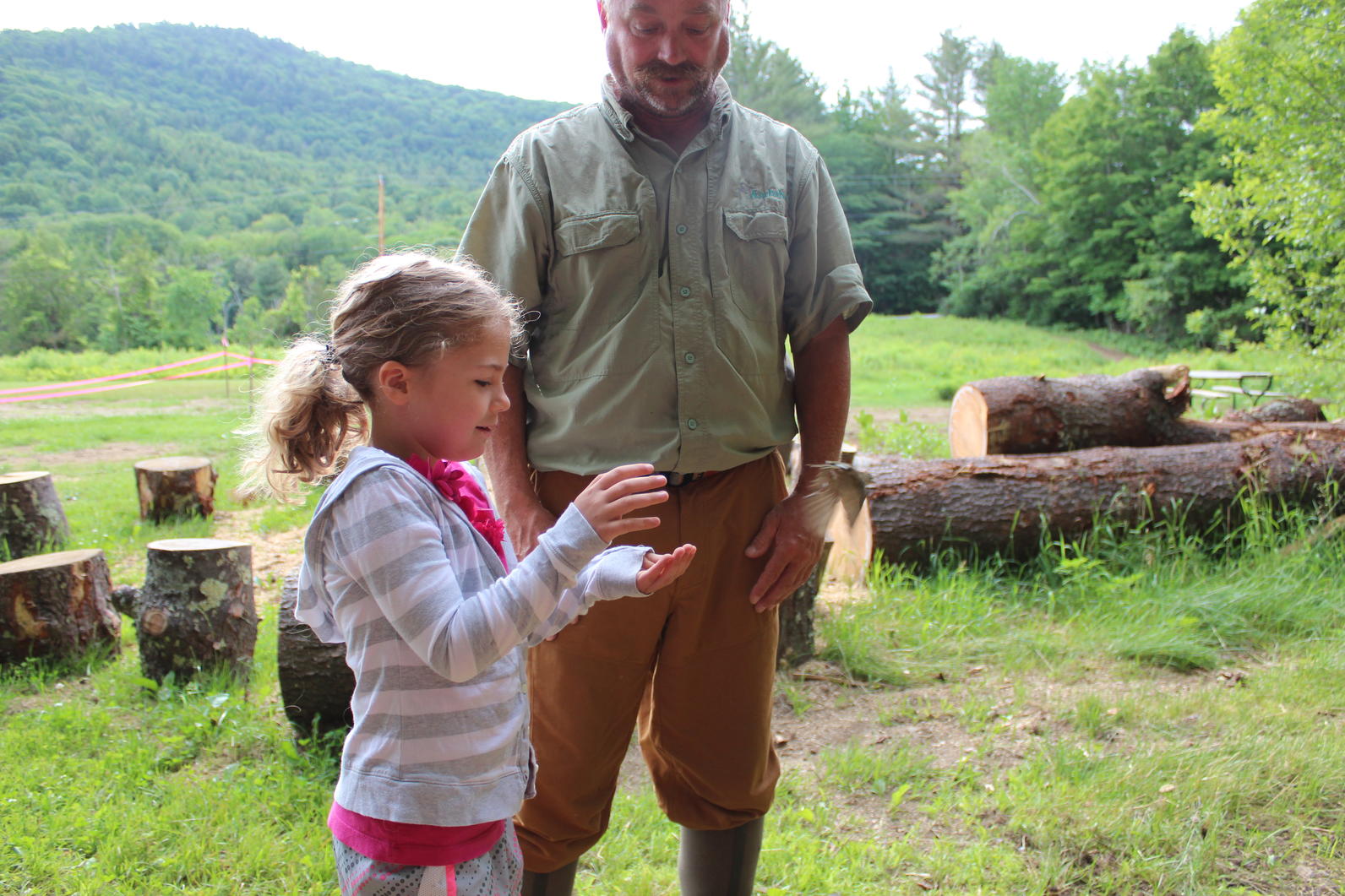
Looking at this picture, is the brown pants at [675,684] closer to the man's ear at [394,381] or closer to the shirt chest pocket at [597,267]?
the shirt chest pocket at [597,267]

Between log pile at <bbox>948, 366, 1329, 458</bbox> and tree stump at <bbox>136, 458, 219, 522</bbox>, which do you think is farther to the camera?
tree stump at <bbox>136, 458, 219, 522</bbox>

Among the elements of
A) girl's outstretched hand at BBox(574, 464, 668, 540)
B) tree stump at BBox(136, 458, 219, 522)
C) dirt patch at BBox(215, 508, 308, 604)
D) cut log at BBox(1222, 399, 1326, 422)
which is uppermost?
girl's outstretched hand at BBox(574, 464, 668, 540)

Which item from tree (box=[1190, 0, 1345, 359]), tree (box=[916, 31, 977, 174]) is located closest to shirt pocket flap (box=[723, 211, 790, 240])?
tree (box=[1190, 0, 1345, 359])

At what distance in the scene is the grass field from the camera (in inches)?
95.4

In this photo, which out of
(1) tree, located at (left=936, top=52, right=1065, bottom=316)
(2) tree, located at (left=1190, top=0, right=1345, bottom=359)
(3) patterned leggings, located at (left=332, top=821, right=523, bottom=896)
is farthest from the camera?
(1) tree, located at (left=936, top=52, right=1065, bottom=316)

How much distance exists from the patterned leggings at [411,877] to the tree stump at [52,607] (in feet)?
10.6

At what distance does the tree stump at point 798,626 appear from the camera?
12.3ft

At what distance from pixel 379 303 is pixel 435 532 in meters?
0.34

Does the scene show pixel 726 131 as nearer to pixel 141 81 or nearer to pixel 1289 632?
pixel 1289 632

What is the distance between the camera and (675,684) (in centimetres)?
185

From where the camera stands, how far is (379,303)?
1.28 m

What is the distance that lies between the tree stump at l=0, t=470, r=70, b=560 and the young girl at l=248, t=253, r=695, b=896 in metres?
4.41

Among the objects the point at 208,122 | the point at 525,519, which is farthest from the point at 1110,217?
the point at 525,519

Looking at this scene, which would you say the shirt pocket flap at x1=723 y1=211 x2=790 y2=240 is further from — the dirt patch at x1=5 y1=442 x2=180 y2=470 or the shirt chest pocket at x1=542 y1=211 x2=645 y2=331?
the dirt patch at x1=5 y1=442 x2=180 y2=470
